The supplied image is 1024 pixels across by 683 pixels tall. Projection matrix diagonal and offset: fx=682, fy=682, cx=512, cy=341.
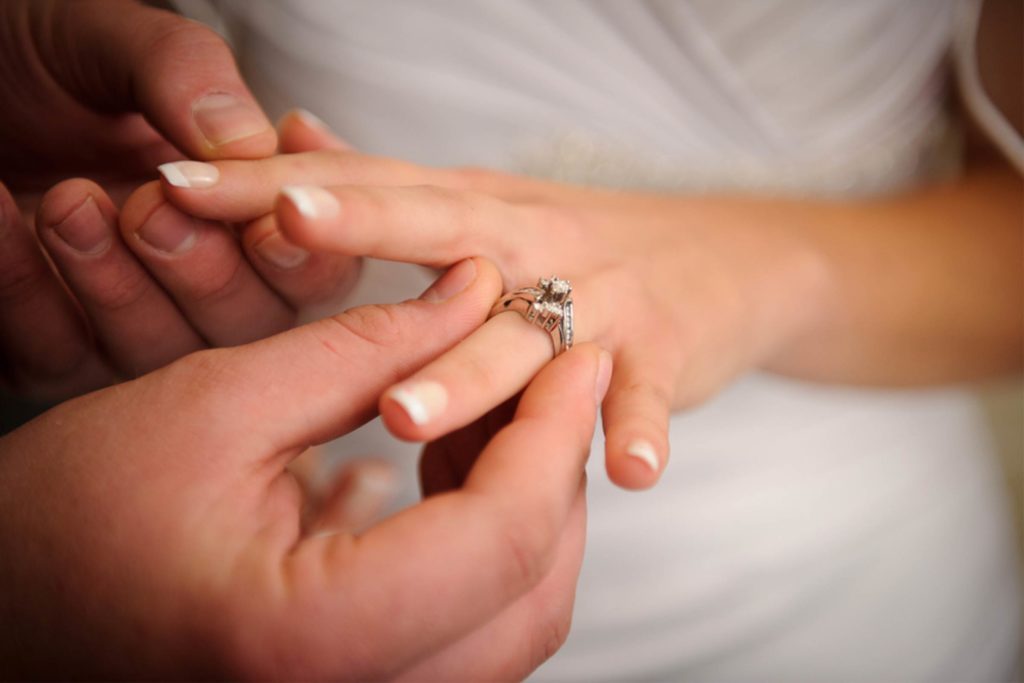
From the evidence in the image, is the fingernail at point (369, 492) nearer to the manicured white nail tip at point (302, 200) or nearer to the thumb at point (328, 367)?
the thumb at point (328, 367)

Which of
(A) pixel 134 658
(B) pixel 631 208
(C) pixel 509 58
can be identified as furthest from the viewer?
(C) pixel 509 58

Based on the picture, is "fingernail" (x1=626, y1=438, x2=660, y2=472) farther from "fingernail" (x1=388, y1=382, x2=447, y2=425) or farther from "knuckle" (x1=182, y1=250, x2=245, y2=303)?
"knuckle" (x1=182, y1=250, x2=245, y2=303)

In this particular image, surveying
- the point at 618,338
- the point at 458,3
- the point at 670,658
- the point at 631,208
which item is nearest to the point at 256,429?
the point at 618,338

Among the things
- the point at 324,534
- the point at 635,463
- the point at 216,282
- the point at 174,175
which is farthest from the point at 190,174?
the point at 635,463

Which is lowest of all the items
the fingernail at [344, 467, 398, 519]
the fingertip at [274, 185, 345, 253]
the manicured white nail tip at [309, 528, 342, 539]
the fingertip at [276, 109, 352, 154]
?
the fingernail at [344, 467, 398, 519]

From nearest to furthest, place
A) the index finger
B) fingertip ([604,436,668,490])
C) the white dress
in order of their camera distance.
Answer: the index finger → fingertip ([604,436,668,490]) → the white dress

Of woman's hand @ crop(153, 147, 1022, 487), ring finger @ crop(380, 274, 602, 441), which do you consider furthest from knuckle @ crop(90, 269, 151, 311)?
ring finger @ crop(380, 274, 602, 441)

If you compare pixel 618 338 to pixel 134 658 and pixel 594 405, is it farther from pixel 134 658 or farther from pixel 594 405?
pixel 134 658

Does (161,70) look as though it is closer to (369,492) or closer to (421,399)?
(421,399)
